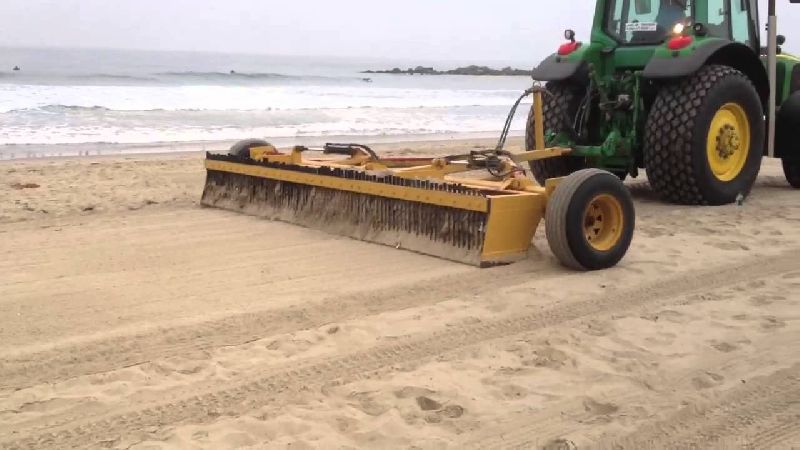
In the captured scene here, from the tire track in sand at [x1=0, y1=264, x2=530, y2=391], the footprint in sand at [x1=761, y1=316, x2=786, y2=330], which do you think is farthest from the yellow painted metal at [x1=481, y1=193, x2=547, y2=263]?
the footprint in sand at [x1=761, y1=316, x2=786, y2=330]

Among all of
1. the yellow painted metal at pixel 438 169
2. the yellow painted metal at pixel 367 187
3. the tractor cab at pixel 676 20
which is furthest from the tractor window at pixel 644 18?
the yellow painted metal at pixel 367 187

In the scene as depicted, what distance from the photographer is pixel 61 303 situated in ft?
13.6

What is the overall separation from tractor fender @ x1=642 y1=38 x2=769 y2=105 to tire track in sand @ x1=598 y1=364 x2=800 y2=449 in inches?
153

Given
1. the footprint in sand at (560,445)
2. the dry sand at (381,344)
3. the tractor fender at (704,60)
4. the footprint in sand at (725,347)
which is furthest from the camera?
the tractor fender at (704,60)

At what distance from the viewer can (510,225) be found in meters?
4.83

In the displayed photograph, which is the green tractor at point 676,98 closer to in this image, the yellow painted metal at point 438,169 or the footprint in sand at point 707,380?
the yellow painted metal at point 438,169

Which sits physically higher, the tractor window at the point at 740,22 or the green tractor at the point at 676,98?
the tractor window at the point at 740,22

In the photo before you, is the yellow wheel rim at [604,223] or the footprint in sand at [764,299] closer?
the footprint in sand at [764,299]

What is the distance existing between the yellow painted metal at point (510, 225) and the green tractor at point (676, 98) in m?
2.23

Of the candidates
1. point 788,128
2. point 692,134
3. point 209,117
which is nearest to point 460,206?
point 692,134

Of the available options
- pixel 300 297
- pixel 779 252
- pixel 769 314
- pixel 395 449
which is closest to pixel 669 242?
pixel 779 252

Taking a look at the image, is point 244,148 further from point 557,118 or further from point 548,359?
point 548,359

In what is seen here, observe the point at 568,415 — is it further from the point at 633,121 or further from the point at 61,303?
the point at 633,121

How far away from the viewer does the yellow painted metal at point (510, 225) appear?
472cm
